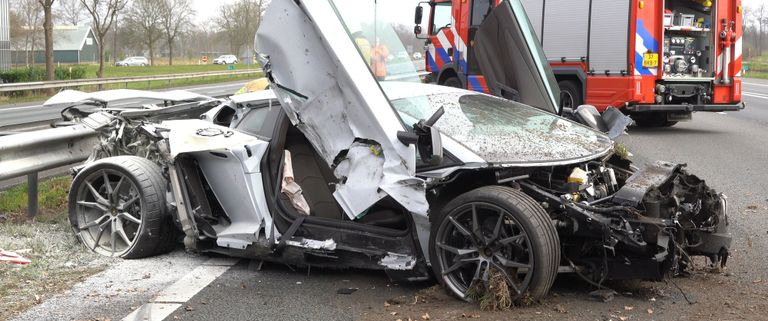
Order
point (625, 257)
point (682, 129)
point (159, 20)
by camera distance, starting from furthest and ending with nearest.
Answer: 1. point (159, 20)
2. point (682, 129)
3. point (625, 257)

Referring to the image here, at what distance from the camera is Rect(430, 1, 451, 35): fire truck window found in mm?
16641

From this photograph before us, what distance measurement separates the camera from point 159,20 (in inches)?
2087

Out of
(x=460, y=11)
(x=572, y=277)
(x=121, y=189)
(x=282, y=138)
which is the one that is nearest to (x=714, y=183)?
(x=572, y=277)

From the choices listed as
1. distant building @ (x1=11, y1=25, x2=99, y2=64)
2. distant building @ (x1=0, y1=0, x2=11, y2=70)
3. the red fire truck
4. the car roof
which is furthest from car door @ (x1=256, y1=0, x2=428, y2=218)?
distant building @ (x1=11, y1=25, x2=99, y2=64)

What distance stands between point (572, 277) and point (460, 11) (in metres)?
11.8

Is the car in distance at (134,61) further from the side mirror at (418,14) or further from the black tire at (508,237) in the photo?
the black tire at (508,237)

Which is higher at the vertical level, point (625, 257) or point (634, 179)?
point (634, 179)

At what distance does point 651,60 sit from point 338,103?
1025cm

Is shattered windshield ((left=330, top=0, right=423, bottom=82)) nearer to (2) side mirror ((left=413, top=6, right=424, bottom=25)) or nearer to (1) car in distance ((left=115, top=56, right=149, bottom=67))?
(2) side mirror ((left=413, top=6, right=424, bottom=25))

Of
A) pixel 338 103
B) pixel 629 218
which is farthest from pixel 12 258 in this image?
pixel 629 218

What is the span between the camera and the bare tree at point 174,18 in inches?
2094

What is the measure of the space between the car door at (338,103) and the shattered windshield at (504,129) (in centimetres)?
29

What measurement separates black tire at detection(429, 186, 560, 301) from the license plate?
402 inches

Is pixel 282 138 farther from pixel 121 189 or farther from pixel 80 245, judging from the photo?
pixel 80 245
